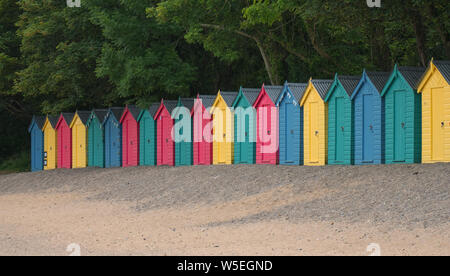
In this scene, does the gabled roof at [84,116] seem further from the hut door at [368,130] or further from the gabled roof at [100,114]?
the hut door at [368,130]

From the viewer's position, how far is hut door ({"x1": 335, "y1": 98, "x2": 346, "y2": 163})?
1953 cm

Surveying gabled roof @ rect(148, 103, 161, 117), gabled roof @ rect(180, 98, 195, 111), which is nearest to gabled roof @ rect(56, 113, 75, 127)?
gabled roof @ rect(148, 103, 161, 117)

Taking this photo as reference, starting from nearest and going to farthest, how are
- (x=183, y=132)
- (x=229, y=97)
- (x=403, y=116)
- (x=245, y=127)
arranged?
(x=403, y=116), (x=245, y=127), (x=229, y=97), (x=183, y=132)

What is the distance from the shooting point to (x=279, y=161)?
71.4 ft

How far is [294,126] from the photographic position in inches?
832

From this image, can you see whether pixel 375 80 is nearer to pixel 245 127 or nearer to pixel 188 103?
pixel 245 127

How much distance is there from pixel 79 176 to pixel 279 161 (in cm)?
833

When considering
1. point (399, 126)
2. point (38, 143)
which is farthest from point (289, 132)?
point (38, 143)

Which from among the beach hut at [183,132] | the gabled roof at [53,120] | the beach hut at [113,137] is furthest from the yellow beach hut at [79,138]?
the beach hut at [183,132]

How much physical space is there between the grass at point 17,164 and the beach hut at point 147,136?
11.8 meters

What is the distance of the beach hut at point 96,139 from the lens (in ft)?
97.0

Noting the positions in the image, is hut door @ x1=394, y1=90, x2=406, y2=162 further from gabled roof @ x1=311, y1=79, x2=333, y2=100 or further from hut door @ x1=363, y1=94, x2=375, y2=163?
gabled roof @ x1=311, y1=79, x2=333, y2=100

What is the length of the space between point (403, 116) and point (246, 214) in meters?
4.68

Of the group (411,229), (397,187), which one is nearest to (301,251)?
(411,229)
